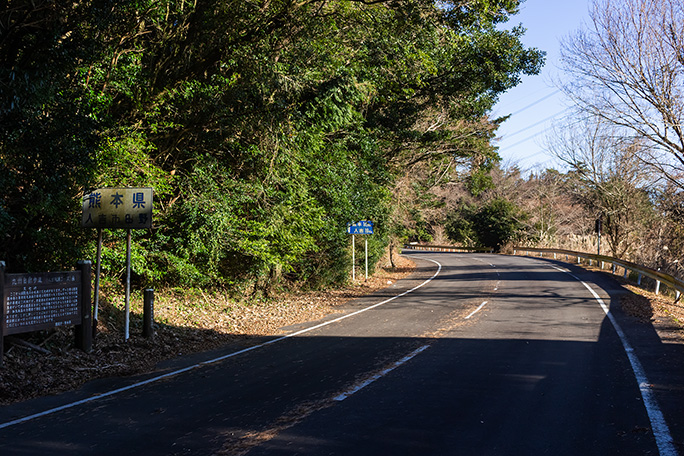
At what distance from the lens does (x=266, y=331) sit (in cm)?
1277

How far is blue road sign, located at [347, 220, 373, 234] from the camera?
75.2ft

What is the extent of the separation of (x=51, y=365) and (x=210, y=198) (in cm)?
581

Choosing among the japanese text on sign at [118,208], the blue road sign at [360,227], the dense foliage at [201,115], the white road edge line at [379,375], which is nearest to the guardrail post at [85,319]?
the japanese text on sign at [118,208]

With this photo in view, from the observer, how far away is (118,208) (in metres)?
10.2

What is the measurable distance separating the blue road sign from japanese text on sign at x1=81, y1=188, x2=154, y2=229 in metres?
13.1

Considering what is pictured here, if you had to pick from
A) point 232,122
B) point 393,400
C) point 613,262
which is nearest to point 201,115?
point 232,122

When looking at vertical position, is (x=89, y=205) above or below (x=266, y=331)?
above

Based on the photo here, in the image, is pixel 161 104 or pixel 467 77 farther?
pixel 467 77

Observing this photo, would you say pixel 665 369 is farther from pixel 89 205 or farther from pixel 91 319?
pixel 89 205

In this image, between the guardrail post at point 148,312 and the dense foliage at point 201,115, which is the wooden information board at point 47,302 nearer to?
the dense foliage at point 201,115

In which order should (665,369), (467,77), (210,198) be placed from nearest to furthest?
(665,369) → (210,198) → (467,77)

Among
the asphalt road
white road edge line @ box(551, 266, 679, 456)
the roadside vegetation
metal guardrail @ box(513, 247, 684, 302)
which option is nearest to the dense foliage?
the roadside vegetation

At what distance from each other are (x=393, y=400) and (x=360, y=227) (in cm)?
1682

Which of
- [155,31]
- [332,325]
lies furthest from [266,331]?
[155,31]
